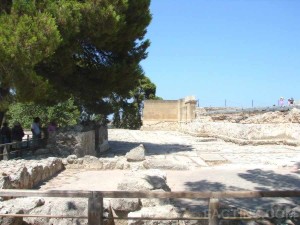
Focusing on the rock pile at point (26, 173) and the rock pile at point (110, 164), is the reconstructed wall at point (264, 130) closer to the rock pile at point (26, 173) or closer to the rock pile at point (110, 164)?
the rock pile at point (110, 164)

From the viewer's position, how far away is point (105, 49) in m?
15.5

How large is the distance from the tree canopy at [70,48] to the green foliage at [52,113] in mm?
6648

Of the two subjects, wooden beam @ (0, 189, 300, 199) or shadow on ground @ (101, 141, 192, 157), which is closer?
wooden beam @ (0, 189, 300, 199)

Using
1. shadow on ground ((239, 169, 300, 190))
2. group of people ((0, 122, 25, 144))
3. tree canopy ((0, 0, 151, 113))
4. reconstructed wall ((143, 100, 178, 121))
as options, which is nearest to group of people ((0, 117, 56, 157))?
group of people ((0, 122, 25, 144))

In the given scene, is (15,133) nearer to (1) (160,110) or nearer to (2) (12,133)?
(2) (12,133)

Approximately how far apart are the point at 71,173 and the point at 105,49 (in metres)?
6.43

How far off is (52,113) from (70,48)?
39.5 ft

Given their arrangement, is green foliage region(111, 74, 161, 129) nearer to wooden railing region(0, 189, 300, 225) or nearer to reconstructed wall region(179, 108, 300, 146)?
reconstructed wall region(179, 108, 300, 146)

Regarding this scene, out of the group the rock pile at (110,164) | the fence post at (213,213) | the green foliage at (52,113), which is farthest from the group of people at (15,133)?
the fence post at (213,213)

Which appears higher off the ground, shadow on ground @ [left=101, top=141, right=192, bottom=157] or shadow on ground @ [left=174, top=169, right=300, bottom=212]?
shadow on ground @ [left=101, top=141, right=192, bottom=157]

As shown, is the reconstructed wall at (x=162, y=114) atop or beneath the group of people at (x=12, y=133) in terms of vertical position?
atop

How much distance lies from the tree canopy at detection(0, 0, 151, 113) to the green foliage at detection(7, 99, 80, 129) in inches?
262

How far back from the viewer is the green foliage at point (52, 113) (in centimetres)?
2462

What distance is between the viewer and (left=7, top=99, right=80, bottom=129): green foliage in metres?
24.6
